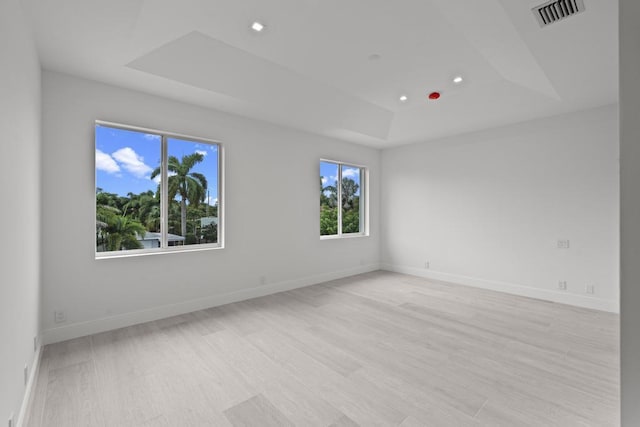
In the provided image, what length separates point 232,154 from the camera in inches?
167

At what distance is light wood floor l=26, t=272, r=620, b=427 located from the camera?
197 cm

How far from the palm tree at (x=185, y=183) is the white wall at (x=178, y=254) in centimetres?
35

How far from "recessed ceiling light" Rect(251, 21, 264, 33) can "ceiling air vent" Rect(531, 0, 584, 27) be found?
7.08 ft

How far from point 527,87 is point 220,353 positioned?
452 centimetres

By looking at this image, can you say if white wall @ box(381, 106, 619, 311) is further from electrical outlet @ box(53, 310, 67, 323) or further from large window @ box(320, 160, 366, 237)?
electrical outlet @ box(53, 310, 67, 323)

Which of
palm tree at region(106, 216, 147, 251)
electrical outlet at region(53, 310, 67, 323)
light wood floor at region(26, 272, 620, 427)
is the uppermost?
palm tree at region(106, 216, 147, 251)

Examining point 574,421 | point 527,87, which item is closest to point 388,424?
point 574,421

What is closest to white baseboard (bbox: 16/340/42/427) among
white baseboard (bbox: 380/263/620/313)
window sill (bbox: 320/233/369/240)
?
window sill (bbox: 320/233/369/240)

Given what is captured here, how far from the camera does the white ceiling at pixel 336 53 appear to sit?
2.33 meters

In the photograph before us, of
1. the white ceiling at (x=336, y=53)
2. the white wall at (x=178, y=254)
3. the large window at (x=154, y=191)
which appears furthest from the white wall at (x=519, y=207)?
the large window at (x=154, y=191)

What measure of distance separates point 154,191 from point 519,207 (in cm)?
533

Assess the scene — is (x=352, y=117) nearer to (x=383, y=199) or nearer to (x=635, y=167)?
(x=383, y=199)

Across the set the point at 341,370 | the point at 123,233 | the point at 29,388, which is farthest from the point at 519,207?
the point at 29,388

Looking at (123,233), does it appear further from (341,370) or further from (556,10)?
(556,10)
